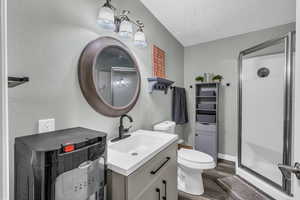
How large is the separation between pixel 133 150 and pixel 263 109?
215 cm

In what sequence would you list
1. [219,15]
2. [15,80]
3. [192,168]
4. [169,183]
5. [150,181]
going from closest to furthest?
[15,80] → [150,181] → [169,183] → [192,168] → [219,15]

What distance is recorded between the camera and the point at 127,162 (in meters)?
0.82

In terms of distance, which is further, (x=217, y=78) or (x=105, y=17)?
(x=217, y=78)

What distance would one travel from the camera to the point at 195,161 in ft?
5.44

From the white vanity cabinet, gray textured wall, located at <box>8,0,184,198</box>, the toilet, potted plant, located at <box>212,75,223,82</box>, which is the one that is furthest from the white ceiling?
the white vanity cabinet

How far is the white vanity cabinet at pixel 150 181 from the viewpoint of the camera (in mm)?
773

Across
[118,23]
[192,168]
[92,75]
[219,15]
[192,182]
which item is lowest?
[192,182]

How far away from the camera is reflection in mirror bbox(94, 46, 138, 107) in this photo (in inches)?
46.0

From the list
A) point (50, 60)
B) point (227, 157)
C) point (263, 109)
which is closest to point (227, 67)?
point (263, 109)

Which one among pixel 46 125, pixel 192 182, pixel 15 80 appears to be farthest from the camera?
pixel 192 182

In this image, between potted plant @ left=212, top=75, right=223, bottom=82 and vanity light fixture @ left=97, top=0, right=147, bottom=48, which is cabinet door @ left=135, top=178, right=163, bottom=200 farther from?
potted plant @ left=212, top=75, right=223, bottom=82

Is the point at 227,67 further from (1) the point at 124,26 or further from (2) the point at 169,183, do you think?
(2) the point at 169,183

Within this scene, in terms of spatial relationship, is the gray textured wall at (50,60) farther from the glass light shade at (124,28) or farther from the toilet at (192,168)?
the toilet at (192,168)

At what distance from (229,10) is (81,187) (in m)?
2.58
